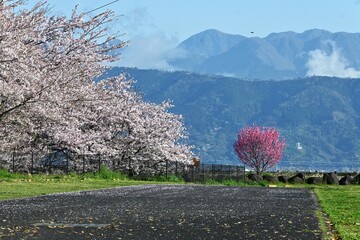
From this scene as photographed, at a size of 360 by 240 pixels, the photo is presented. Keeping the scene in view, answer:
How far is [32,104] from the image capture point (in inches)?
1008

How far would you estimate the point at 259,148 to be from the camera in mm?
106875

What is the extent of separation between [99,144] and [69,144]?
119 inches

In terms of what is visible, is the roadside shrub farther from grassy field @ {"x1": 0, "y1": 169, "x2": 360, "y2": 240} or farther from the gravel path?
the gravel path

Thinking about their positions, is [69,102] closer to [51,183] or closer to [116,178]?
[51,183]

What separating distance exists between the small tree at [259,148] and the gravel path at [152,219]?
84.9 m

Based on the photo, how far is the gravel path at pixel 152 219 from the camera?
11.9 m

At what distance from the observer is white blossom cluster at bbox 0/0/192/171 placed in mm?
24375

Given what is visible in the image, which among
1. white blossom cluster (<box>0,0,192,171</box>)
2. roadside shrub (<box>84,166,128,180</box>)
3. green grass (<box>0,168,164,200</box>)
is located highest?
white blossom cluster (<box>0,0,192,171</box>)

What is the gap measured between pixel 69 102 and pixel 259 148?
8041cm

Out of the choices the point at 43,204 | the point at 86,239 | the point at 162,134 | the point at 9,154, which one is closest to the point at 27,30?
the point at 43,204

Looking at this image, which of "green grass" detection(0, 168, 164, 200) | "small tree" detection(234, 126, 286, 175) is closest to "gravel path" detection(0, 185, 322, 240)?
"green grass" detection(0, 168, 164, 200)

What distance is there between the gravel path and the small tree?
278 feet

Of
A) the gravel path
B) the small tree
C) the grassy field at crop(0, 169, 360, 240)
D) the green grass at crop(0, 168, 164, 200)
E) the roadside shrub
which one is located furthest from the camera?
the small tree

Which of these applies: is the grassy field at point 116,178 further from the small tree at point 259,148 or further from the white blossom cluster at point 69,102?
the small tree at point 259,148
